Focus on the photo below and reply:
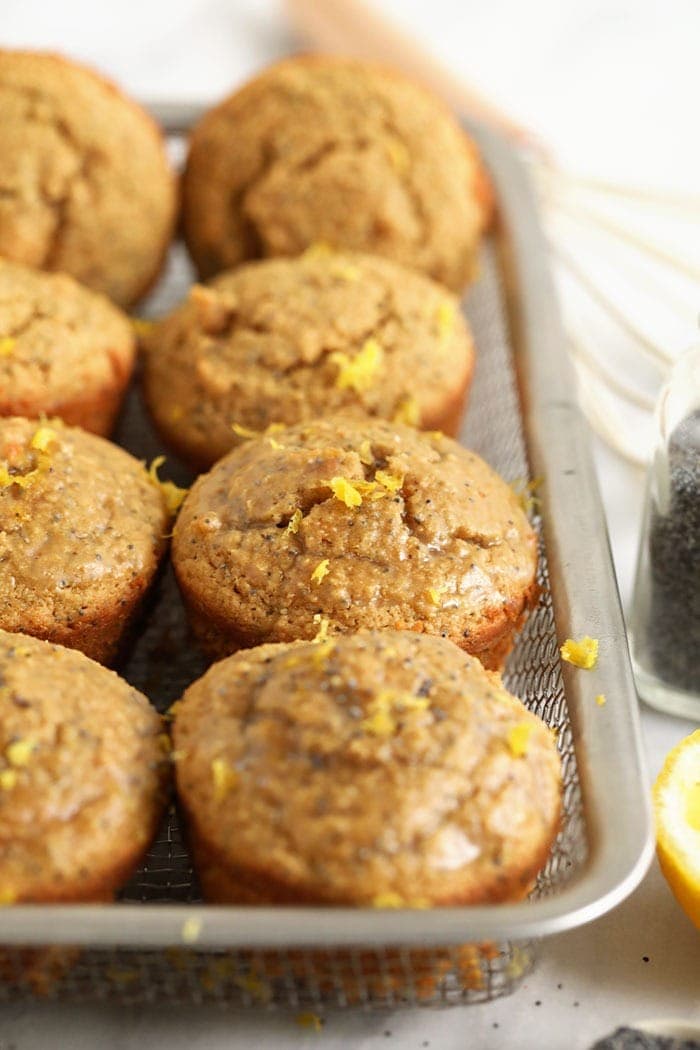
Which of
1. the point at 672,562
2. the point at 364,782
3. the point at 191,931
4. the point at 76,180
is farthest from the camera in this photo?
the point at 76,180

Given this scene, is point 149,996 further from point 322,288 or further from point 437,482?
point 322,288

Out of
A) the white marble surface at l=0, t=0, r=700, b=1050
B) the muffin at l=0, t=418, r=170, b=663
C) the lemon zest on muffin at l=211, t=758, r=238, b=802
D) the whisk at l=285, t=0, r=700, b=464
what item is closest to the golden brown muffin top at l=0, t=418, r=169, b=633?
the muffin at l=0, t=418, r=170, b=663

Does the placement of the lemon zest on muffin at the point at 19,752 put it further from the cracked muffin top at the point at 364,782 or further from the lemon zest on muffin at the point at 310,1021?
the lemon zest on muffin at the point at 310,1021

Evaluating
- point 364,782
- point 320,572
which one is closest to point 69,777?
point 364,782

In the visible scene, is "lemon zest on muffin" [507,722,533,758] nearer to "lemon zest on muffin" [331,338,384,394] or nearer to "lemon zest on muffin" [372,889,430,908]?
"lemon zest on muffin" [372,889,430,908]

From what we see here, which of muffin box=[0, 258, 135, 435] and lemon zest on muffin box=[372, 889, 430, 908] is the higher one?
lemon zest on muffin box=[372, 889, 430, 908]

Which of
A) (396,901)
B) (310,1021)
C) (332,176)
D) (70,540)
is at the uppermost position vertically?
(332,176)

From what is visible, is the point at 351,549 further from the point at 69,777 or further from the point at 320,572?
the point at 69,777

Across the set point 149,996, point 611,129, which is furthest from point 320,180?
point 611,129
